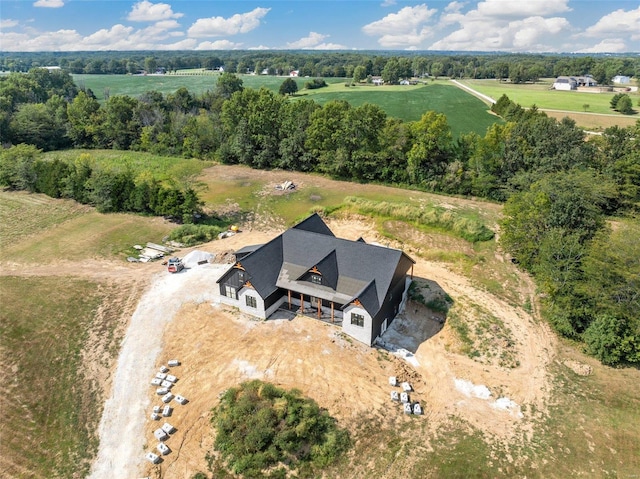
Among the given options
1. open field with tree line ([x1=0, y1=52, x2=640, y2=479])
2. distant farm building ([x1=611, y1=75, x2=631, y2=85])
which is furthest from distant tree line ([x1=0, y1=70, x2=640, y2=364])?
distant farm building ([x1=611, y1=75, x2=631, y2=85])

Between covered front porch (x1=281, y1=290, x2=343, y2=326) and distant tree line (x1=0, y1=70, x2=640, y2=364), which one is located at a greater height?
distant tree line (x1=0, y1=70, x2=640, y2=364)

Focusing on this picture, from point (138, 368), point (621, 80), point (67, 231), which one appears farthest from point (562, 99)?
point (138, 368)

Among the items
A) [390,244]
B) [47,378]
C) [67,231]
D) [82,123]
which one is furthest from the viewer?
[82,123]

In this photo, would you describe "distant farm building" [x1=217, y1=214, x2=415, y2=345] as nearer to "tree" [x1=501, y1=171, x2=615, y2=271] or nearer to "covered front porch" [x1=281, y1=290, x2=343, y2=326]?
"covered front porch" [x1=281, y1=290, x2=343, y2=326]

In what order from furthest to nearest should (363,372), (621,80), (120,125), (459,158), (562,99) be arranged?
(621,80), (562,99), (120,125), (459,158), (363,372)

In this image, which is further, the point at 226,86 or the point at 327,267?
the point at 226,86

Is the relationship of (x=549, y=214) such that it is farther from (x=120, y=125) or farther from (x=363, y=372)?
(x=120, y=125)
